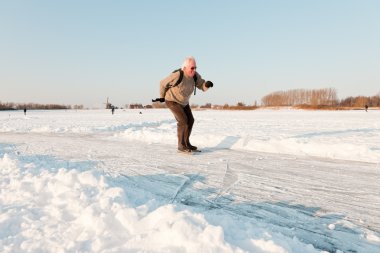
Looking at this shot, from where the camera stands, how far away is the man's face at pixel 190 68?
6016 mm

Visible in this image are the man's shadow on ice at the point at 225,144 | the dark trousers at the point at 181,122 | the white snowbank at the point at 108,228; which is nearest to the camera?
the white snowbank at the point at 108,228

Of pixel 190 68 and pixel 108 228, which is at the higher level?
pixel 190 68

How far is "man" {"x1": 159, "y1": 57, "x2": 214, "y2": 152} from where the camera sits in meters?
6.02

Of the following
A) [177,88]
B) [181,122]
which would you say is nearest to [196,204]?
[181,122]

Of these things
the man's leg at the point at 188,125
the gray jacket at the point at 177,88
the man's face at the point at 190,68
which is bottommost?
the man's leg at the point at 188,125

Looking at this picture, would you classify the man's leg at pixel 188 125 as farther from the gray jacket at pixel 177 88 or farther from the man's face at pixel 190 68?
the man's face at pixel 190 68

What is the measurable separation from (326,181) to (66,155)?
4452 millimetres

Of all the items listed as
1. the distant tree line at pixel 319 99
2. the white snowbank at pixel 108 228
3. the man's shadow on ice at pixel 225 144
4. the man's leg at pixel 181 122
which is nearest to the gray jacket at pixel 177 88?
the man's leg at pixel 181 122

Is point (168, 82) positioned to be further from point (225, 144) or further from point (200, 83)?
point (225, 144)

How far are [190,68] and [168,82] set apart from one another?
50 centimetres

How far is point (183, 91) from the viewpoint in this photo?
6133 mm

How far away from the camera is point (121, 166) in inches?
189

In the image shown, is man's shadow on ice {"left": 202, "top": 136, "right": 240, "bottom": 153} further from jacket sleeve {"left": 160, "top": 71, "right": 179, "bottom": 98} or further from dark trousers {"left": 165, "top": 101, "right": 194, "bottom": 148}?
jacket sleeve {"left": 160, "top": 71, "right": 179, "bottom": 98}

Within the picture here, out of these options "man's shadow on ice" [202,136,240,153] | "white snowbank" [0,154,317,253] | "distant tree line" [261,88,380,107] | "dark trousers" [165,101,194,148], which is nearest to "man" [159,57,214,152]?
"dark trousers" [165,101,194,148]
